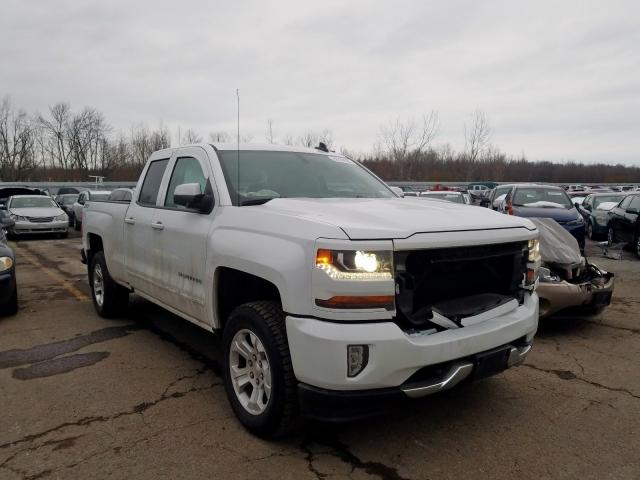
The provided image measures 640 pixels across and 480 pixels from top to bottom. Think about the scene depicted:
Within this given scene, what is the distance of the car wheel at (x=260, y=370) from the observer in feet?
9.60

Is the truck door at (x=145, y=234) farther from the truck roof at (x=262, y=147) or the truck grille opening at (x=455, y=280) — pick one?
the truck grille opening at (x=455, y=280)

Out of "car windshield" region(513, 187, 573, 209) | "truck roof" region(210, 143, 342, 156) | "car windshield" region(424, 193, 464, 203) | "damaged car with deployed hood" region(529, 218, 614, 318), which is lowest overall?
"damaged car with deployed hood" region(529, 218, 614, 318)

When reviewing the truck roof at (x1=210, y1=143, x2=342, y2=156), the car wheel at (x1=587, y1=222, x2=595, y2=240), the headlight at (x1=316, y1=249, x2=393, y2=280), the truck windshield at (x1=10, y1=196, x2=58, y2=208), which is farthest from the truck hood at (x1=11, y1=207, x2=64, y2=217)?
the car wheel at (x1=587, y1=222, x2=595, y2=240)

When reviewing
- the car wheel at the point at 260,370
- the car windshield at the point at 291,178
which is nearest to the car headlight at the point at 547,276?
the car windshield at the point at 291,178

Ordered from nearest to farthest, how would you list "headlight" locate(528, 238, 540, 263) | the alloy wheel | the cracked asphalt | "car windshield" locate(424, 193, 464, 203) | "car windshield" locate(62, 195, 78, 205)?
1. the cracked asphalt
2. the alloy wheel
3. "headlight" locate(528, 238, 540, 263)
4. "car windshield" locate(424, 193, 464, 203)
5. "car windshield" locate(62, 195, 78, 205)

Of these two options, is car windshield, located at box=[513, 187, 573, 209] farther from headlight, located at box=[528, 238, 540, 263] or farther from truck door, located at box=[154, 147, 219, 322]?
truck door, located at box=[154, 147, 219, 322]

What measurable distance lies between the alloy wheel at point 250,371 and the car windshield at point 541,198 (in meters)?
10.1

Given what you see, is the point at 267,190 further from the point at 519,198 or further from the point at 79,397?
the point at 519,198

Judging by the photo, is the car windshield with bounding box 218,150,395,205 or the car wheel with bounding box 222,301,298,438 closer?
the car wheel with bounding box 222,301,298,438

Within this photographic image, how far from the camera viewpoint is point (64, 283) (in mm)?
8625

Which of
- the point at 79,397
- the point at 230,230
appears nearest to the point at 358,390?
the point at 230,230

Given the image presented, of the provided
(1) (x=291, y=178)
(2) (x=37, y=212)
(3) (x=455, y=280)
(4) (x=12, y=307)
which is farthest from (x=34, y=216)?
(3) (x=455, y=280)

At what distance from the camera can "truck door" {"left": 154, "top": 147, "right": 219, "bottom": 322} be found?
3773 millimetres

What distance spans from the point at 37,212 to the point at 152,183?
13700 mm
